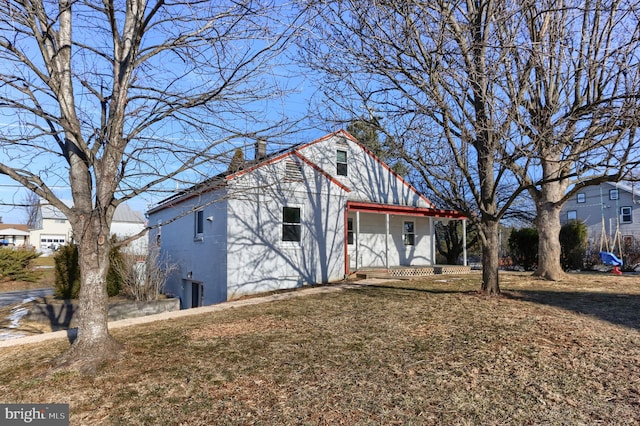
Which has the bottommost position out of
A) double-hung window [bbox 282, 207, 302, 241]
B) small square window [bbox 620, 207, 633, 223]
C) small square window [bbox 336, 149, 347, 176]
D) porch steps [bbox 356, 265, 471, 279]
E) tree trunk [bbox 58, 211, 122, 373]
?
porch steps [bbox 356, 265, 471, 279]

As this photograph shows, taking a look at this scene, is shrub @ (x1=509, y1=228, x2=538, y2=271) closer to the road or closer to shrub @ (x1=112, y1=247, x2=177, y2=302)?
shrub @ (x1=112, y1=247, x2=177, y2=302)

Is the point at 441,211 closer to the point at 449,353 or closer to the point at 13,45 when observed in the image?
the point at 449,353

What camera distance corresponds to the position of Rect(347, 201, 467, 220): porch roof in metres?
15.0

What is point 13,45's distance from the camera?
15.5 feet

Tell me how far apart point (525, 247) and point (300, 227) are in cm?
1210

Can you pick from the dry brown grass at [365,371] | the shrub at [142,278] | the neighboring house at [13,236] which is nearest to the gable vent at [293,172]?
the shrub at [142,278]

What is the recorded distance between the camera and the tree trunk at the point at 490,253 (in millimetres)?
8922

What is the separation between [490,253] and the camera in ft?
29.5

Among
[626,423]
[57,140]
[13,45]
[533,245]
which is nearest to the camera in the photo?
[626,423]

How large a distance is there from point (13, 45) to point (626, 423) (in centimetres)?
731

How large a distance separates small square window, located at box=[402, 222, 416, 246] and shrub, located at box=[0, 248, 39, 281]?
20463 millimetres

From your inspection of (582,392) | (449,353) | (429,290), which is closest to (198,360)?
(449,353)

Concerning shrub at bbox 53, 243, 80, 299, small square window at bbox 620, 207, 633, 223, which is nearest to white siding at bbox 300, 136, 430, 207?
shrub at bbox 53, 243, 80, 299
